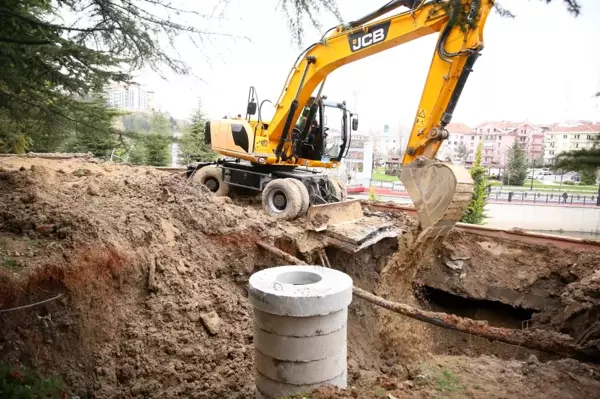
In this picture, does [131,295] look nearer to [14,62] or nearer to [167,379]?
[167,379]

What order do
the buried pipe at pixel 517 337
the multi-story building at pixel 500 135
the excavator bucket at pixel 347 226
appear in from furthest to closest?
the multi-story building at pixel 500 135 → the excavator bucket at pixel 347 226 → the buried pipe at pixel 517 337

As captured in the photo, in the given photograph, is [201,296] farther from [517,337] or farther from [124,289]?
[517,337]

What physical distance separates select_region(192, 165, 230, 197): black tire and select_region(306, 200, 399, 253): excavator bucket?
2606mm

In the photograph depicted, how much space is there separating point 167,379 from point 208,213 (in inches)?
109

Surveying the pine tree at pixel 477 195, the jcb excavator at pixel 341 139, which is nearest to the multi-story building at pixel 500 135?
the pine tree at pixel 477 195

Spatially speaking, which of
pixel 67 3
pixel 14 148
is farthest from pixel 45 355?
pixel 14 148

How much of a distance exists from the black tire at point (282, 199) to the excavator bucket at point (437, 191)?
6.98ft

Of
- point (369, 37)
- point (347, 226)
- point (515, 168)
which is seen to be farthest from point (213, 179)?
point (515, 168)

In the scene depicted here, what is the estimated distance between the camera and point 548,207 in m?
22.2

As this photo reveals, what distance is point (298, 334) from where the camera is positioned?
346 centimetres

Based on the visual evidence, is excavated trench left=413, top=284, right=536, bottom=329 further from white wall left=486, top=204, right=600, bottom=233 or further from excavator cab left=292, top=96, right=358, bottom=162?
white wall left=486, top=204, right=600, bottom=233

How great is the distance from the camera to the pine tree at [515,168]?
24609 millimetres

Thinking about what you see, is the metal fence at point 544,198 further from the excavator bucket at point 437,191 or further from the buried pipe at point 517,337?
the buried pipe at point 517,337

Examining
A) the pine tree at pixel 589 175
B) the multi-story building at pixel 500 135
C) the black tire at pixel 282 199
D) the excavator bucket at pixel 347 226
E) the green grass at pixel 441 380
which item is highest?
the multi-story building at pixel 500 135
